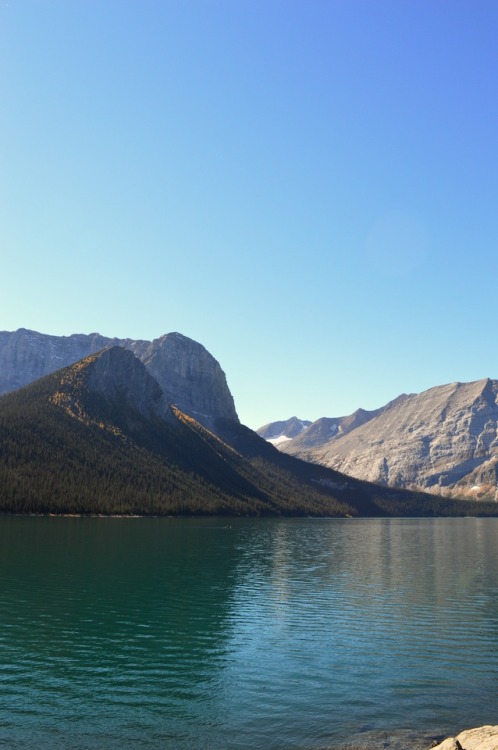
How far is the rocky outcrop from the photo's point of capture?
22.8 metres

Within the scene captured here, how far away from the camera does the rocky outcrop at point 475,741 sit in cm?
2278

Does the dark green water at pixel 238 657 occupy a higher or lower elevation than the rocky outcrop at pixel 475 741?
lower

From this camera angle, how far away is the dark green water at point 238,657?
1173 inches

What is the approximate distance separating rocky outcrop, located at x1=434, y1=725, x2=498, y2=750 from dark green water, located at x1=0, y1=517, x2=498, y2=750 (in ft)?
11.4

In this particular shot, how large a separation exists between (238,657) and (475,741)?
930 inches

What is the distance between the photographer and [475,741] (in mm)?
23891

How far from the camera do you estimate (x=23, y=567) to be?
86875mm

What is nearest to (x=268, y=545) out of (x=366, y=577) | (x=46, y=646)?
(x=366, y=577)

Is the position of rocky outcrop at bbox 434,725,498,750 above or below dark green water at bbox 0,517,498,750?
above

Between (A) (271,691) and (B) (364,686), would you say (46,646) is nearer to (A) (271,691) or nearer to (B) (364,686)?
(A) (271,691)

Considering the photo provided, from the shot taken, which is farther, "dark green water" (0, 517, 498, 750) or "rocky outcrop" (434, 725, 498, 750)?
"dark green water" (0, 517, 498, 750)

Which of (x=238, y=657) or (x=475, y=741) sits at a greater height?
(x=475, y=741)

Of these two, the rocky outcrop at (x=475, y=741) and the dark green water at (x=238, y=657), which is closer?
the rocky outcrop at (x=475, y=741)

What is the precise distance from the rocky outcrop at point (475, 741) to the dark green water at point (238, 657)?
347 centimetres
